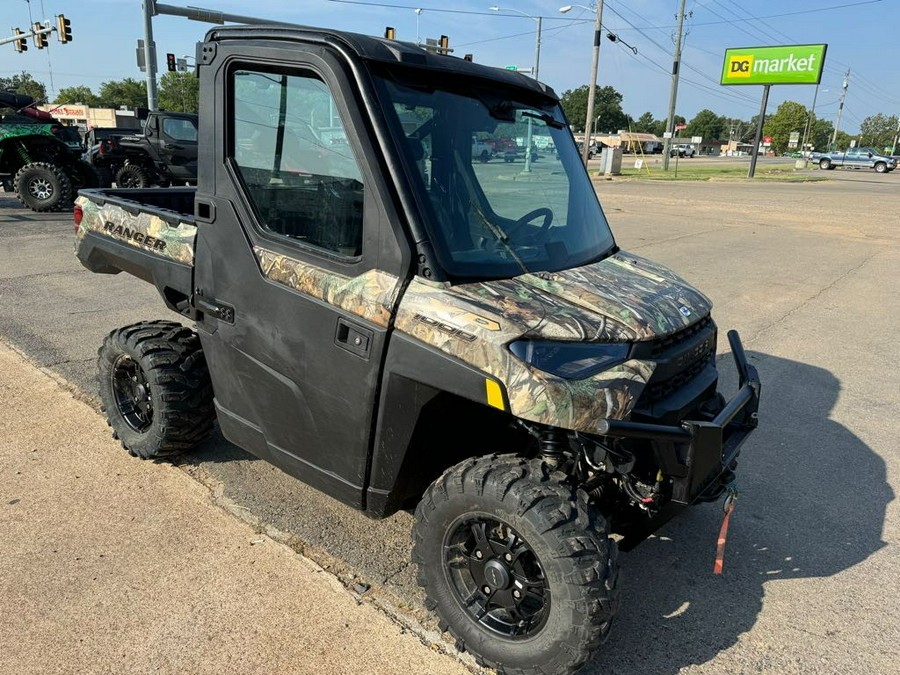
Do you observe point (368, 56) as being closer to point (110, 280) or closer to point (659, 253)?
point (110, 280)

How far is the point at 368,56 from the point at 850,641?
3.02 meters

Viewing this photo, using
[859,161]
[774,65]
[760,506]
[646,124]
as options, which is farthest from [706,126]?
[760,506]

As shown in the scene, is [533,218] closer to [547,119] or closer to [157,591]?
[547,119]

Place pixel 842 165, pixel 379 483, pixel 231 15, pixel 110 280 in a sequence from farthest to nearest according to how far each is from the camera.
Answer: pixel 842 165 < pixel 231 15 < pixel 110 280 < pixel 379 483

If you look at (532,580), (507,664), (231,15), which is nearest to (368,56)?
(532,580)

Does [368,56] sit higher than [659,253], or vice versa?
[368,56]

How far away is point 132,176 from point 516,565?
→ 57.4ft

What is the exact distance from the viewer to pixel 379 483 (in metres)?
2.61

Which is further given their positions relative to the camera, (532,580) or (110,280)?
(110,280)

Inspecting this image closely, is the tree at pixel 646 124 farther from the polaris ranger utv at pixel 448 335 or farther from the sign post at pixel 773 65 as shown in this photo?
the polaris ranger utv at pixel 448 335

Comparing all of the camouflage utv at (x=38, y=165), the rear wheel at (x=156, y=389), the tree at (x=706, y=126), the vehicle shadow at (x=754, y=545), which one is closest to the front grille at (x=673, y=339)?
the vehicle shadow at (x=754, y=545)

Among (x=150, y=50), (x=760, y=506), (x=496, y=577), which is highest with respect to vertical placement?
(x=150, y=50)

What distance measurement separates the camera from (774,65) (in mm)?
40688

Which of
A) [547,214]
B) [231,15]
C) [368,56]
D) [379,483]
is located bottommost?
[379,483]
